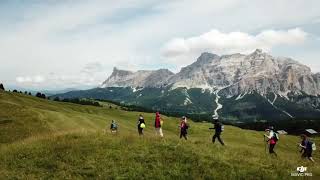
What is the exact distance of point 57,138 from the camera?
4256cm

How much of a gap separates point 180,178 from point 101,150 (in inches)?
359

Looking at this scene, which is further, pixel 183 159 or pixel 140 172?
pixel 183 159

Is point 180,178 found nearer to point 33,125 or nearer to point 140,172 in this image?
point 140,172

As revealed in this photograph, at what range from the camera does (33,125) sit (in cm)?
7619

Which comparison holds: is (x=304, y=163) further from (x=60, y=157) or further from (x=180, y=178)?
(x=60, y=157)

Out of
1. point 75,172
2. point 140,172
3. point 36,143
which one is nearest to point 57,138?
point 36,143

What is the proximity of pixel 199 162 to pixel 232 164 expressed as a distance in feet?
8.57

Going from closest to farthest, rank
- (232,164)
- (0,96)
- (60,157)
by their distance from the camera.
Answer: (232,164) < (60,157) < (0,96)

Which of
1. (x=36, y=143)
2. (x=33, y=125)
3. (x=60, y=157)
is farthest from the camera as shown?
(x=33, y=125)

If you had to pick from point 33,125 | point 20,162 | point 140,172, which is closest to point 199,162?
point 140,172

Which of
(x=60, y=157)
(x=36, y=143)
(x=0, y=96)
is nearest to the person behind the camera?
(x=60, y=157)

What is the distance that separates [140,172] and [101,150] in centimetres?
634

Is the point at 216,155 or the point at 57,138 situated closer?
the point at 216,155

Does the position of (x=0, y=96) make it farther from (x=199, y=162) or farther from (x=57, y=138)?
(x=199, y=162)
